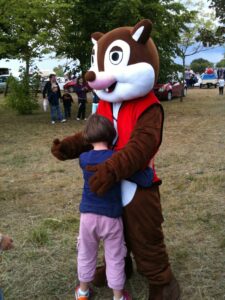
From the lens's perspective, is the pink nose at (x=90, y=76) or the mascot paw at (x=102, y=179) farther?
the pink nose at (x=90, y=76)

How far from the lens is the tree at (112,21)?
13.4 m

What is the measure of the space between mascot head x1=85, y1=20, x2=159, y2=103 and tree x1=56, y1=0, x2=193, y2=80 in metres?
10.3

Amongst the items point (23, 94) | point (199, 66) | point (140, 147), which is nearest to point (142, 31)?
point (140, 147)

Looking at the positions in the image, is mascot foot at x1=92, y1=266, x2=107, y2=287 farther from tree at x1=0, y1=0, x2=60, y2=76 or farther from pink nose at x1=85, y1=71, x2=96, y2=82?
tree at x1=0, y1=0, x2=60, y2=76

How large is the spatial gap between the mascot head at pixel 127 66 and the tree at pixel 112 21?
10339 millimetres

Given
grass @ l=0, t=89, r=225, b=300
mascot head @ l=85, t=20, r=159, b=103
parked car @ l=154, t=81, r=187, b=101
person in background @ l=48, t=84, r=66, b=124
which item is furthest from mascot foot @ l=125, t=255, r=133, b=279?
parked car @ l=154, t=81, r=187, b=101

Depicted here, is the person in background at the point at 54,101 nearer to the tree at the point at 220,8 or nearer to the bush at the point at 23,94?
the bush at the point at 23,94

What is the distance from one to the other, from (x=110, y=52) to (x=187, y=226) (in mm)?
2325

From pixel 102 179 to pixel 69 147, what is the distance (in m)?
0.73

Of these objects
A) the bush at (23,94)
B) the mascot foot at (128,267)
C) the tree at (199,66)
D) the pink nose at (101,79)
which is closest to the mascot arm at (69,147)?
the pink nose at (101,79)

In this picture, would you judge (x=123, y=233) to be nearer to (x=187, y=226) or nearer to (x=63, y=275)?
(x=63, y=275)

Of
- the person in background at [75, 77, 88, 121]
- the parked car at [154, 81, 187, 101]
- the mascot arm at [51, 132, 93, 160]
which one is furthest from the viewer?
the parked car at [154, 81, 187, 101]

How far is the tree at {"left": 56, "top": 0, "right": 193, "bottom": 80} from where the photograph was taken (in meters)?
13.4

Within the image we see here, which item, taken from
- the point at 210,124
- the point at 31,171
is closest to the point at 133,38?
the point at 31,171
